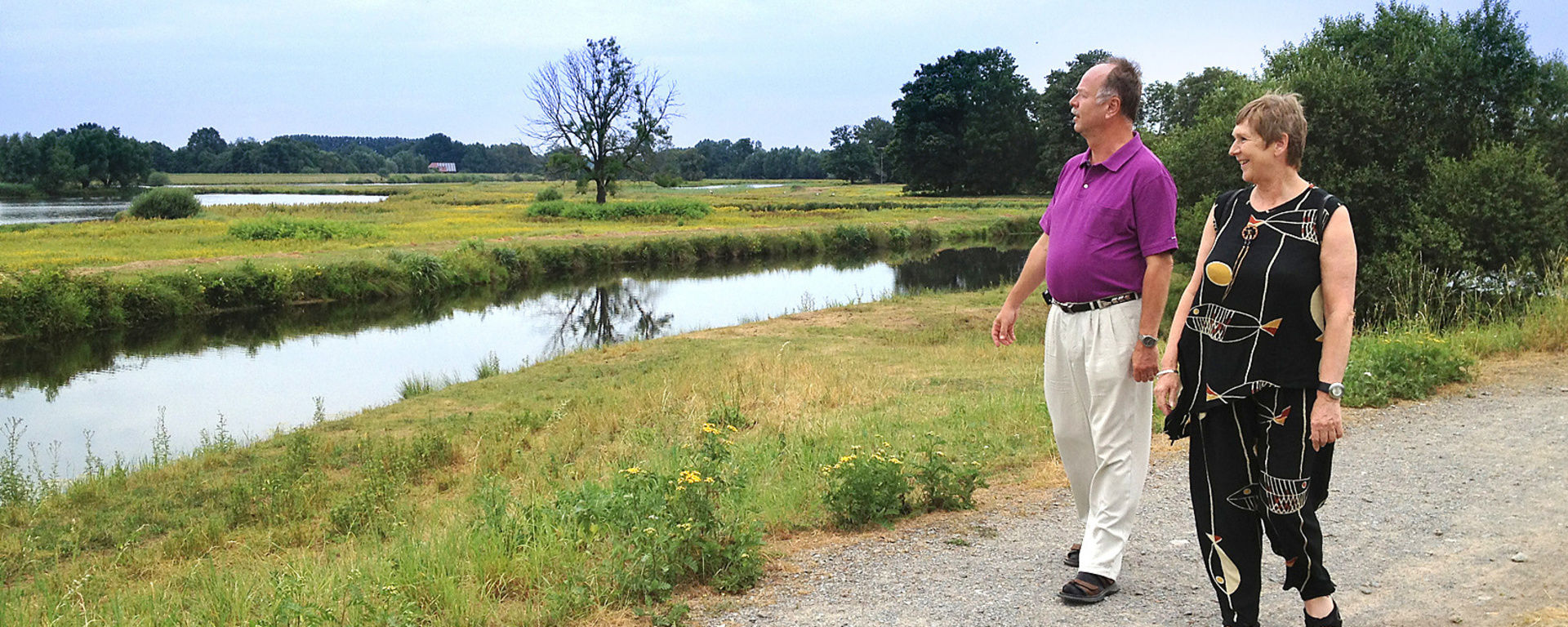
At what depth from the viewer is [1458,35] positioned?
17.1 meters

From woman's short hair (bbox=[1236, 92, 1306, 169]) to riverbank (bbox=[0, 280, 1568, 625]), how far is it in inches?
98.5

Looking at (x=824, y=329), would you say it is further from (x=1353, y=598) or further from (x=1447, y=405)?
(x=1353, y=598)

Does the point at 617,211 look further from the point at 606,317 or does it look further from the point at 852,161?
the point at 852,161

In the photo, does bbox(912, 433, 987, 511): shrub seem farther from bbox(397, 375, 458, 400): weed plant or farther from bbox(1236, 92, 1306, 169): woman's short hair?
bbox(397, 375, 458, 400): weed plant

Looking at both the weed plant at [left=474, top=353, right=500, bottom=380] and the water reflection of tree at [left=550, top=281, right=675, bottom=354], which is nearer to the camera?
the weed plant at [left=474, top=353, right=500, bottom=380]

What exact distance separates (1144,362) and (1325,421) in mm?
754

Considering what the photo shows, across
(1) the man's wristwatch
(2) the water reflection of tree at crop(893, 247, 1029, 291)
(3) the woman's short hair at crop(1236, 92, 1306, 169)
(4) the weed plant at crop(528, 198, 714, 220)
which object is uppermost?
(3) the woman's short hair at crop(1236, 92, 1306, 169)

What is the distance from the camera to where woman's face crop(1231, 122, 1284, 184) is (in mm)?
3369

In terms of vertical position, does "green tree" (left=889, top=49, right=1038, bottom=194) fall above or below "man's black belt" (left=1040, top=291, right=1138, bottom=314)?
above

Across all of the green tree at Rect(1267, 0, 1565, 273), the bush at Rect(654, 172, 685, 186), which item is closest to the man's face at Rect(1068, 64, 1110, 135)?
the green tree at Rect(1267, 0, 1565, 273)

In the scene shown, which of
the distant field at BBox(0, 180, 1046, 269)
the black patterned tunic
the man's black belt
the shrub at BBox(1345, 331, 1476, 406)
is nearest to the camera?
the black patterned tunic

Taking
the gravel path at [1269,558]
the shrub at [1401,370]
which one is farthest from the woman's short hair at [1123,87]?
the shrub at [1401,370]

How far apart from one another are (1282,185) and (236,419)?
1347cm

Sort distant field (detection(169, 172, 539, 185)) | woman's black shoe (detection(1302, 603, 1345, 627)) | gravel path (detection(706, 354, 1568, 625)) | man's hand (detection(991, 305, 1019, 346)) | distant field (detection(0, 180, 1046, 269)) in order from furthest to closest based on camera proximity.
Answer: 1. distant field (detection(169, 172, 539, 185))
2. distant field (detection(0, 180, 1046, 269))
3. man's hand (detection(991, 305, 1019, 346))
4. gravel path (detection(706, 354, 1568, 625))
5. woman's black shoe (detection(1302, 603, 1345, 627))
